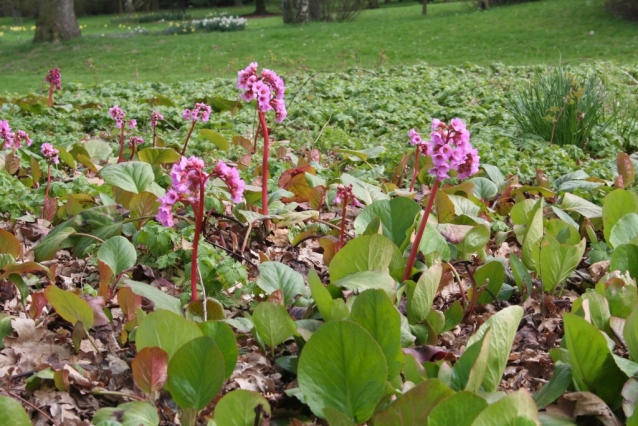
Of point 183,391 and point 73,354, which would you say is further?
point 73,354

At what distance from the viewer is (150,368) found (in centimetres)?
176

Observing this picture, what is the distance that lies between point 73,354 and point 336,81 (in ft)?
19.2

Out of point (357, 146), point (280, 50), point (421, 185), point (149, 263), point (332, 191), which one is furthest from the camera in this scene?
point (280, 50)

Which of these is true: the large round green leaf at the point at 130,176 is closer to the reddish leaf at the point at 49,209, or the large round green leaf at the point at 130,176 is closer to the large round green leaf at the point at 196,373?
the reddish leaf at the point at 49,209

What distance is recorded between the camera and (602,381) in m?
1.83

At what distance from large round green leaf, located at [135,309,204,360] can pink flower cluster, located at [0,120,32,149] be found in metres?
2.78

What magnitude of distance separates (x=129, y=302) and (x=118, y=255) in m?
0.33

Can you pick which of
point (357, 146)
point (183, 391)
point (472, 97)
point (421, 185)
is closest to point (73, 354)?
point (183, 391)

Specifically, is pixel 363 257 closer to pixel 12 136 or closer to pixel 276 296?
pixel 276 296

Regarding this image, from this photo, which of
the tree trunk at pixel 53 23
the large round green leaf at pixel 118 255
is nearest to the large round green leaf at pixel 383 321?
the large round green leaf at pixel 118 255

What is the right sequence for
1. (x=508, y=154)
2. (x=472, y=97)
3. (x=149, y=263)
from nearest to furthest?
(x=149, y=263) < (x=508, y=154) < (x=472, y=97)

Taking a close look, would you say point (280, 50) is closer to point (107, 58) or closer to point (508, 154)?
point (107, 58)

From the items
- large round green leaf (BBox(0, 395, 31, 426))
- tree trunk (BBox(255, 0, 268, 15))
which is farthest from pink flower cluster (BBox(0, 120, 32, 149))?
tree trunk (BBox(255, 0, 268, 15))

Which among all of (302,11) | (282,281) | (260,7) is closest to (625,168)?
(282,281)
